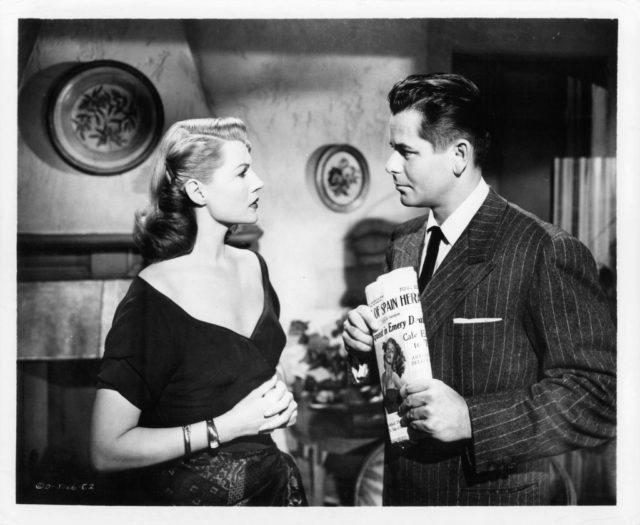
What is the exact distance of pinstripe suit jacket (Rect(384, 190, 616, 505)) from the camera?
4.49 ft

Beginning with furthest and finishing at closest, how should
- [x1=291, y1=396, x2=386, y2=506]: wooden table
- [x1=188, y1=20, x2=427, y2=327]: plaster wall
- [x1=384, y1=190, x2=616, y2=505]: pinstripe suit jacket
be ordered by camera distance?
1. [x1=291, y1=396, x2=386, y2=506]: wooden table
2. [x1=188, y1=20, x2=427, y2=327]: plaster wall
3. [x1=384, y1=190, x2=616, y2=505]: pinstripe suit jacket

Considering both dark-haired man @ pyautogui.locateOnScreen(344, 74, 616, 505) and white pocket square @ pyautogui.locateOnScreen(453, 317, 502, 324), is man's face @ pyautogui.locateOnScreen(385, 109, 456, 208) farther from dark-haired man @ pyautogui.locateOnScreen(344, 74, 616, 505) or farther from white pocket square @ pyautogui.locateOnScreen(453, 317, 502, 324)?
white pocket square @ pyautogui.locateOnScreen(453, 317, 502, 324)

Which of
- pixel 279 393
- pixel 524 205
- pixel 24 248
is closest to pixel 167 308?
pixel 279 393

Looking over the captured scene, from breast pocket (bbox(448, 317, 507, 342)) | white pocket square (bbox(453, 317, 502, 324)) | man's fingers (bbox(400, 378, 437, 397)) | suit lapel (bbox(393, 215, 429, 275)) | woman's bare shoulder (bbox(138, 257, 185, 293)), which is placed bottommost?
man's fingers (bbox(400, 378, 437, 397))

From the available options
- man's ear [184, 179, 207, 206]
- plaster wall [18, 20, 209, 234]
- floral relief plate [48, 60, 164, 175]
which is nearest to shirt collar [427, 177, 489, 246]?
man's ear [184, 179, 207, 206]

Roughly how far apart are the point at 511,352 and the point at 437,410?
201mm

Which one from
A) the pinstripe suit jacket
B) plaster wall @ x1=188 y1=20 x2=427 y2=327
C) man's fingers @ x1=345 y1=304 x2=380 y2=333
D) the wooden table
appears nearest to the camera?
the pinstripe suit jacket

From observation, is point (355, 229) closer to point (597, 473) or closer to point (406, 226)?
point (406, 226)

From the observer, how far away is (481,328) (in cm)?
140

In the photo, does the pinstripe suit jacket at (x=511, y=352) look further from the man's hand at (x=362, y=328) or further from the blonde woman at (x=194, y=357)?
the blonde woman at (x=194, y=357)

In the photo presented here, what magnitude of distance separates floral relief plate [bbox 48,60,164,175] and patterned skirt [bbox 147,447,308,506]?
30.6 inches

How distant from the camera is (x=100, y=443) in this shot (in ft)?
4.86

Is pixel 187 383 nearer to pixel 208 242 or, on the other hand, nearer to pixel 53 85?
pixel 208 242

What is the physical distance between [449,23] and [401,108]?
322 millimetres
